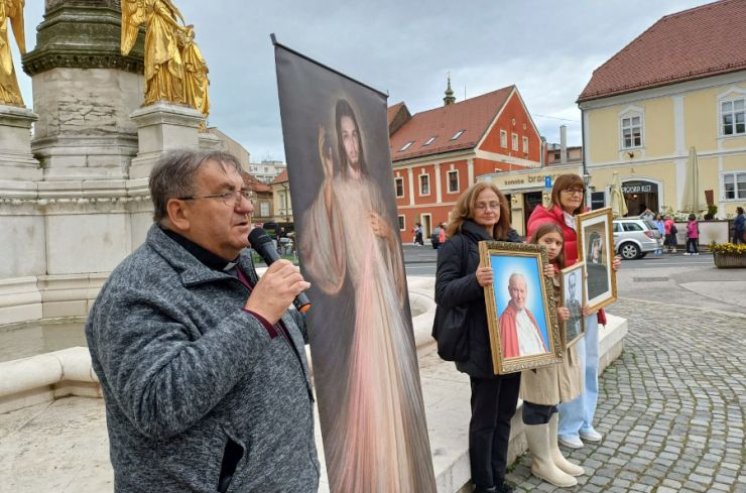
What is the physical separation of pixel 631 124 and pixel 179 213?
1363 inches

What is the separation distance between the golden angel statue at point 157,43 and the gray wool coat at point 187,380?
557 centimetres

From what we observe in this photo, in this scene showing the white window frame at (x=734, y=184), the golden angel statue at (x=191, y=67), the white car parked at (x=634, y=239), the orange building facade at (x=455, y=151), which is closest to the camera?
A: the golden angel statue at (x=191, y=67)

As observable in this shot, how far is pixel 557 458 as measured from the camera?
351cm

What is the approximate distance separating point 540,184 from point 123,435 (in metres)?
36.4

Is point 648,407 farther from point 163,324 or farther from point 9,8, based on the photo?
point 9,8

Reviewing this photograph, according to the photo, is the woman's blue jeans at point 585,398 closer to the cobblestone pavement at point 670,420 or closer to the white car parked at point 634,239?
the cobblestone pavement at point 670,420

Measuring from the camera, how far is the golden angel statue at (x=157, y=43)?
631 cm

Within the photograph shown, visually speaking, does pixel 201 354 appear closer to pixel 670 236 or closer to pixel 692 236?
pixel 692 236

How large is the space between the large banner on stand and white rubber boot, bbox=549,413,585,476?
1536 mm

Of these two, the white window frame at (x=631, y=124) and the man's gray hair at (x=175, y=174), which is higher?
the white window frame at (x=631, y=124)

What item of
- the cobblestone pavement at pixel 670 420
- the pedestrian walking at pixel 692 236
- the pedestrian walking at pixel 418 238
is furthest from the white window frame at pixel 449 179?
the cobblestone pavement at pixel 670 420

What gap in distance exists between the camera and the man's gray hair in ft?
5.03

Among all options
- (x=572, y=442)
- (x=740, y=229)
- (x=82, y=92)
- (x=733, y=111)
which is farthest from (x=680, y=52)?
(x=572, y=442)

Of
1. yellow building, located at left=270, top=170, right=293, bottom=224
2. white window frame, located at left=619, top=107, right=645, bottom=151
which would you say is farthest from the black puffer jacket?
yellow building, located at left=270, top=170, right=293, bottom=224
